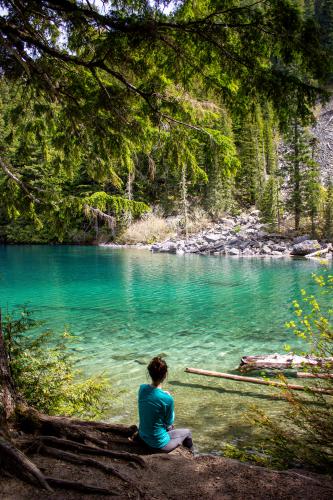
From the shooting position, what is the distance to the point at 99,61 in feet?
17.2

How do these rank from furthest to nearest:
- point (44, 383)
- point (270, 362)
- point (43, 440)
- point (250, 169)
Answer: point (250, 169), point (270, 362), point (44, 383), point (43, 440)

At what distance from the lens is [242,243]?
46.4 meters

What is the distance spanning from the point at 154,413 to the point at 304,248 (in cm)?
3863

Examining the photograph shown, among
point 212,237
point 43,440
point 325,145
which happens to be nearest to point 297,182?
point 212,237

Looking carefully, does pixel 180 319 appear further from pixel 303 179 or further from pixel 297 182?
pixel 297 182

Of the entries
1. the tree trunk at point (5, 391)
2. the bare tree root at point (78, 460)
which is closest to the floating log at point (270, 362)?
the bare tree root at point (78, 460)

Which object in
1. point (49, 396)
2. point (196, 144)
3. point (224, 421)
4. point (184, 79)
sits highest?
point (184, 79)

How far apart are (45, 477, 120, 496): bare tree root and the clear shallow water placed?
11.6ft

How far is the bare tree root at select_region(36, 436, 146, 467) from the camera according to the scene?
4.42 metres

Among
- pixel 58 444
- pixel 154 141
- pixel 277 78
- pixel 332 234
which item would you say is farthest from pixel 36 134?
pixel 332 234

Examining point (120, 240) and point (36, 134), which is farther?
point (120, 240)

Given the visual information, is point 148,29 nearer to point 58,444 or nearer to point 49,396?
point 58,444

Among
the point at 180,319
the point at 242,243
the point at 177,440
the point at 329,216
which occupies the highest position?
the point at 329,216

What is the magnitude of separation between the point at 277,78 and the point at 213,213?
55909 mm
